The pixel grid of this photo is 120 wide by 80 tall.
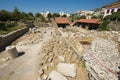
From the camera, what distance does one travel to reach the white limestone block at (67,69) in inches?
262

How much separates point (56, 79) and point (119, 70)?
15.7 ft

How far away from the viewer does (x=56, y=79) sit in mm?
6055

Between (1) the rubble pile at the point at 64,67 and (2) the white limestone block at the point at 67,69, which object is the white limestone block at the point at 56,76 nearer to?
(1) the rubble pile at the point at 64,67

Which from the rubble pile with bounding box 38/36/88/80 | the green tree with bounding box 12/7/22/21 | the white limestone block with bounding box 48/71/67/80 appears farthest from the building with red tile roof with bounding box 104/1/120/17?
the green tree with bounding box 12/7/22/21

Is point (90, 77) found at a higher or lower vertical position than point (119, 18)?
lower

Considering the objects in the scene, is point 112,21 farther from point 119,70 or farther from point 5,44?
point 5,44

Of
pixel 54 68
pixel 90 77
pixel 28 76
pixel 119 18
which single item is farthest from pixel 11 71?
pixel 119 18

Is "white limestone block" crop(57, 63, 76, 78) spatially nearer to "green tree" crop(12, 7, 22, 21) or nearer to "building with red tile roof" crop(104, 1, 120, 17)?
"building with red tile roof" crop(104, 1, 120, 17)

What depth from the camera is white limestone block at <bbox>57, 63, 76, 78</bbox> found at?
665 centimetres

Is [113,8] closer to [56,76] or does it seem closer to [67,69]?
[67,69]

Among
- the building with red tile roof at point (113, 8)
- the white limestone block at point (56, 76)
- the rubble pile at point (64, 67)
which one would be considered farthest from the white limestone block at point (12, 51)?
the building with red tile roof at point (113, 8)

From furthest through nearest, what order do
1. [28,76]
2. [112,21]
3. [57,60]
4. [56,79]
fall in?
[112,21] < [57,60] < [28,76] < [56,79]

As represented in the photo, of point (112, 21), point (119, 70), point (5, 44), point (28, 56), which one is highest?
point (112, 21)

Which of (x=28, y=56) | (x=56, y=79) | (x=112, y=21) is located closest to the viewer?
(x=56, y=79)
